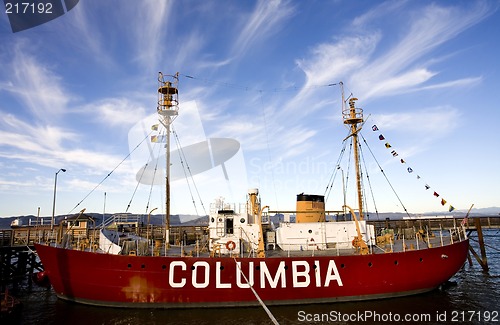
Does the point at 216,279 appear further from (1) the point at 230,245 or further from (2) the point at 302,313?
(2) the point at 302,313

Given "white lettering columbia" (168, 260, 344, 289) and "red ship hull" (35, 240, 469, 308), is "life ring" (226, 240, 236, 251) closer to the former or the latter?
"red ship hull" (35, 240, 469, 308)

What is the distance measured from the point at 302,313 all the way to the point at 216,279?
16.2 ft

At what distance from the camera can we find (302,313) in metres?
16.0

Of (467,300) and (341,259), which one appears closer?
(341,259)

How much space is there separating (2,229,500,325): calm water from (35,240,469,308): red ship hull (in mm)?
444

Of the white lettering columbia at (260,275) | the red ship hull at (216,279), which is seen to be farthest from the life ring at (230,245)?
the white lettering columbia at (260,275)

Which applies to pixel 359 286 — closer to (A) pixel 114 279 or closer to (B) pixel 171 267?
(B) pixel 171 267

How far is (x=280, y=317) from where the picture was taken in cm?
1562

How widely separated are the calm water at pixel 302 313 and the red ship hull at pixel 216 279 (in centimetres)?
44

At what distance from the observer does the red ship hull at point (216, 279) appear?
16391 millimetres

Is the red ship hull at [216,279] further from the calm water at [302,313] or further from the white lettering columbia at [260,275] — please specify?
the calm water at [302,313]

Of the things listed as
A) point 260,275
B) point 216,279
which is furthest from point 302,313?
point 216,279

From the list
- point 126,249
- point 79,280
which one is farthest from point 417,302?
point 79,280

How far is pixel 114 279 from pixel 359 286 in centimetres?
1372
